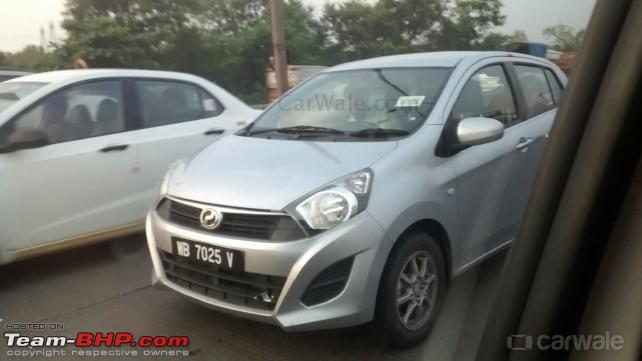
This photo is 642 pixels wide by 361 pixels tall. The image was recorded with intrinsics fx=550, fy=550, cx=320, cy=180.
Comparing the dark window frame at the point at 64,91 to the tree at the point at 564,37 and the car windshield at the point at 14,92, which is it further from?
the tree at the point at 564,37

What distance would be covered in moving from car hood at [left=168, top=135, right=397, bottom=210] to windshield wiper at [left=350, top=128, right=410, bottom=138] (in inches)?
5.0

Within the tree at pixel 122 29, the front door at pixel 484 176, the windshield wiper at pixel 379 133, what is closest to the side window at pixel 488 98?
the front door at pixel 484 176

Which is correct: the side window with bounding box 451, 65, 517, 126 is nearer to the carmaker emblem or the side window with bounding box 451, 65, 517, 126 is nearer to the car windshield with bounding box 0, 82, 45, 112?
the carmaker emblem

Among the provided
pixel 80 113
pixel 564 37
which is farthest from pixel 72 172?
pixel 564 37

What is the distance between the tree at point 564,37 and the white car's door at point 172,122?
357cm

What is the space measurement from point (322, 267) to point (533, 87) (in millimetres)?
2373

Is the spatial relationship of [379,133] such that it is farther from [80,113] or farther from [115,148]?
[80,113]

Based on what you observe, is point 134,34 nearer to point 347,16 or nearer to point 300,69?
point 300,69

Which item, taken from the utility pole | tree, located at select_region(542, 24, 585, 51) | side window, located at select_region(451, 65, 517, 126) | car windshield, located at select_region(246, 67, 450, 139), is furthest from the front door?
the utility pole

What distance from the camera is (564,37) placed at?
1.41m

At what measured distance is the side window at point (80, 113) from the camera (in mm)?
4023

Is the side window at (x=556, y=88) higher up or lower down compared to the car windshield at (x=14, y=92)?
higher up

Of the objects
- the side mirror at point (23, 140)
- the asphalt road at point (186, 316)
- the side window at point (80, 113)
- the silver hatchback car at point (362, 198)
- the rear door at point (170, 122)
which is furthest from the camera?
the rear door at point (170, 122)

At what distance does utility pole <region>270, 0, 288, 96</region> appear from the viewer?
4.57m
